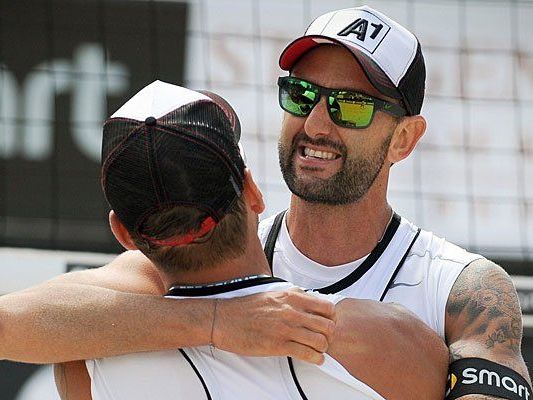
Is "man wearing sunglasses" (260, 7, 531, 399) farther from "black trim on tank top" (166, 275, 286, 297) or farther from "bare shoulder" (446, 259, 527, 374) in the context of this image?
"black trim on tank top" (166, 275, 286, 297)

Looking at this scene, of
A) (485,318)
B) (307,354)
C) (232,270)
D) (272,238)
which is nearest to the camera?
(307,354)

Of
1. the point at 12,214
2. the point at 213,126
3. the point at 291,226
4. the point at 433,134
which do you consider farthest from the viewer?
the point at 433,134

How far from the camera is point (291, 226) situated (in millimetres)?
3092

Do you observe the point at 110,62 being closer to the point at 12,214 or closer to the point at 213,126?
the point at 12,214

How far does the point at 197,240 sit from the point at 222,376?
24 centimetres

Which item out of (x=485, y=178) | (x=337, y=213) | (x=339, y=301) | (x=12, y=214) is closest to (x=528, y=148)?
(x=485, y=178)

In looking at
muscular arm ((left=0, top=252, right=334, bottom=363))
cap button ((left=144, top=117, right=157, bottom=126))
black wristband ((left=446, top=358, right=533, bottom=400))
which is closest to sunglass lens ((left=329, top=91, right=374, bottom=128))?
black wristband ((left=446, top=358, right=533, bottom=400))

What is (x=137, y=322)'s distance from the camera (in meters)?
2.14

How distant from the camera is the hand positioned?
2.03 meters

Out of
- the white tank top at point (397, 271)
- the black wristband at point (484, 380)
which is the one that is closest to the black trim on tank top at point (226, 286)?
the black wristband at point (484, 380)

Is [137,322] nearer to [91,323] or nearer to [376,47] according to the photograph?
[91,323]

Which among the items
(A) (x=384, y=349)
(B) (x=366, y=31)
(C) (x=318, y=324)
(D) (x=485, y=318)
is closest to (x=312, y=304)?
(C) (x=318, y=324)

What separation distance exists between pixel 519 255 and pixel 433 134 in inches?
40.4

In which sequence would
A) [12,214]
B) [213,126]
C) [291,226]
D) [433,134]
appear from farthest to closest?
[433,134]
[12,214]
[291,226]
[213,126]
